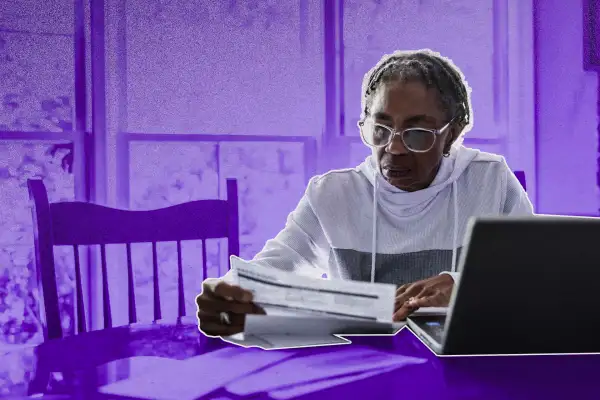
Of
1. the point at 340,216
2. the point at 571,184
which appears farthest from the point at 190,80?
the point at 571,184

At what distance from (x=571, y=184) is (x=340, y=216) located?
2088 millimetres

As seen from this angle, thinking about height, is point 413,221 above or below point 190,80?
below

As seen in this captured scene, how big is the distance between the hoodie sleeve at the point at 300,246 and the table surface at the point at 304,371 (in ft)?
1.65

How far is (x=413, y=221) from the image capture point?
1.64 meters

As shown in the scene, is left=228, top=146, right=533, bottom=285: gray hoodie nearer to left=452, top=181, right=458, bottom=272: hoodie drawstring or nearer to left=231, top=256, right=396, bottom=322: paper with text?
left=452, top=181, right=458, bottom=272: hoodie drawstring

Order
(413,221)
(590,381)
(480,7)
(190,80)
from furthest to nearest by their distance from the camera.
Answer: (480,7) < (190,80) < (413,221) < (590,381)

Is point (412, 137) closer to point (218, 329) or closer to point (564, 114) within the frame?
point (218, 329)

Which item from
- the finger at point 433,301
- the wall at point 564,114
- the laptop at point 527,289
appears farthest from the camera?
the wall at point 564,114

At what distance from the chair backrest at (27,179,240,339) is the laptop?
2.53ft

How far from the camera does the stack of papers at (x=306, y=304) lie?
99cm

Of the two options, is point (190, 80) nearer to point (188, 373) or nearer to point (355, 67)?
point (355, 67)

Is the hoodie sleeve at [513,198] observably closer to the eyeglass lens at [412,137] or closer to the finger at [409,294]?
the eyeglass lens at [412,137]
